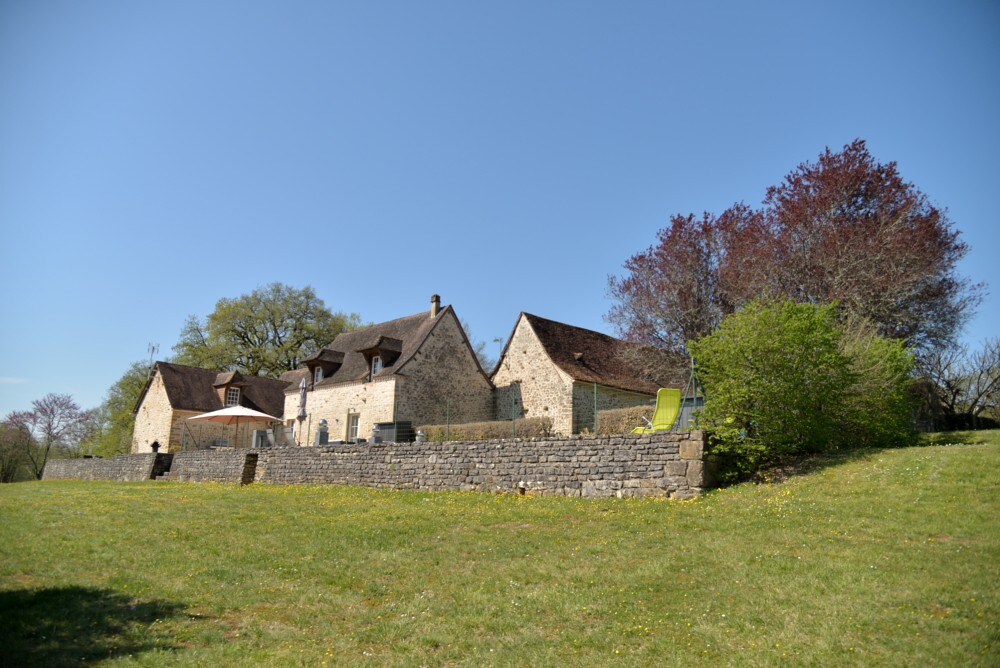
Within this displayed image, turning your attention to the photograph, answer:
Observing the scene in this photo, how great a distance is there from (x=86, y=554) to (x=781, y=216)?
22286 millimetres

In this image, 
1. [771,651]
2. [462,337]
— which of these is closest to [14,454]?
[462,337]

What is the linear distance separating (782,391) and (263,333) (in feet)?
133

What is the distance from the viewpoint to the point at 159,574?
310 inches

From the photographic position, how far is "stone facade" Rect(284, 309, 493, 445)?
26.6 m

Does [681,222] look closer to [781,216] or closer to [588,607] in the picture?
[781,216]

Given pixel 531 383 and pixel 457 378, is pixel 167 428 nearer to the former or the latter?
pixel 457 378

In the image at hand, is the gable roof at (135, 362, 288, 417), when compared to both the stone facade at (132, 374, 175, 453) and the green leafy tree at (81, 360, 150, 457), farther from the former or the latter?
the green leafy tree at (81, 360, 150, 457)

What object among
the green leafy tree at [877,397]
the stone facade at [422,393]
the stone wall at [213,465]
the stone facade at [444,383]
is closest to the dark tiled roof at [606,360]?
the stone facade at [444,383]

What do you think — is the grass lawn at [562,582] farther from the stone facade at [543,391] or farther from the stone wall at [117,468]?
the stone wall at [117,468]

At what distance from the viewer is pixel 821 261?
21234mm

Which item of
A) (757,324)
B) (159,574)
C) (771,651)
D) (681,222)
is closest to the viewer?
(771,651)

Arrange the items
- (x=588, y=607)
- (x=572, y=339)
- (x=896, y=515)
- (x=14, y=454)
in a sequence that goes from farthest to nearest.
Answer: (x=14, y=454), (x=572, y=339), (x=896, y=515), (x=588, y=607)

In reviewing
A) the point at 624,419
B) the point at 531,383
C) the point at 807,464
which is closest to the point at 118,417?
the point at 531,383

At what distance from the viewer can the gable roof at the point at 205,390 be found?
3594 centimetres
